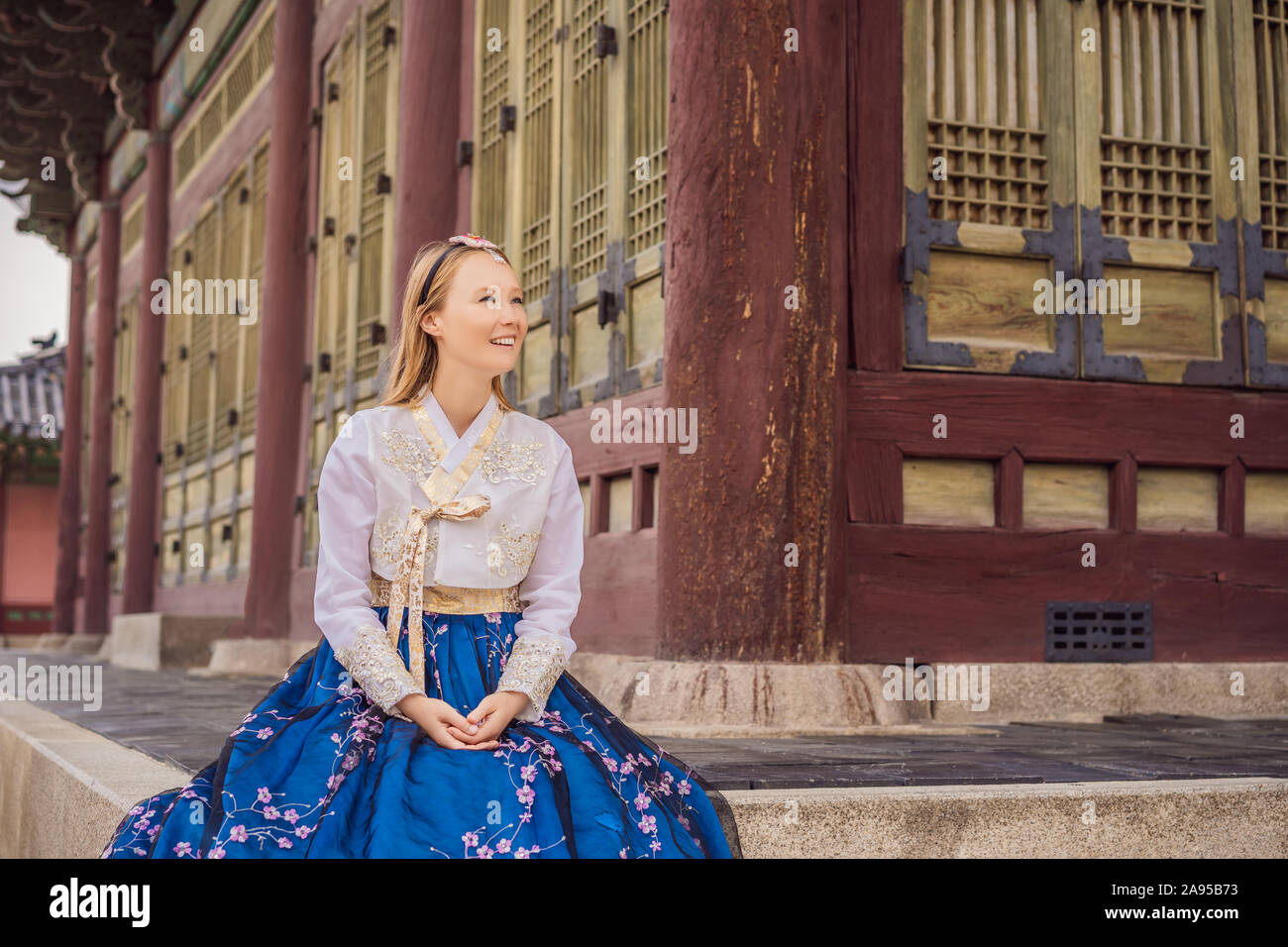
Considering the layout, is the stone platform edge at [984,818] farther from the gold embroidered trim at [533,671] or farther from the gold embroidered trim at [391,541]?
the gold embroidered trim at [391,541]

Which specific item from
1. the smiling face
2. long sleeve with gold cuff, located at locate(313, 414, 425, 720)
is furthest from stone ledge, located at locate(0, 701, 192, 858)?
the smiling face

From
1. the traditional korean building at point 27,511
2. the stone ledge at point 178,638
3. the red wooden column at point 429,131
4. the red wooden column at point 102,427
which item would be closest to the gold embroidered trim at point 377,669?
the red wooden column at point 429,131

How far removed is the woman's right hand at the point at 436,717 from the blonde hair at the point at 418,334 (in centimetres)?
59

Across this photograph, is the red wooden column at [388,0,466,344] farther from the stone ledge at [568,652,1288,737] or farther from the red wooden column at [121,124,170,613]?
the red wooden column at [121,124,170,613]

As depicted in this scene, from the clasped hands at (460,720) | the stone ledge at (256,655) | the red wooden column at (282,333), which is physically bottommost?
the stone ledge at (256,655)

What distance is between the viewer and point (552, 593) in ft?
8.86

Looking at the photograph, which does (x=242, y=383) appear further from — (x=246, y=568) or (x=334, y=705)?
(x=334, y=705)

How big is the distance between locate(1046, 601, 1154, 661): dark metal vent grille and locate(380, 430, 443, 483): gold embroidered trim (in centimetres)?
360

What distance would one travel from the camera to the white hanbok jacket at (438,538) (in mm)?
2553

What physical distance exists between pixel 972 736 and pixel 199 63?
38.8 ft

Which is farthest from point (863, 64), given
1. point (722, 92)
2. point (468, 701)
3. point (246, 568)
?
point (246, 568)

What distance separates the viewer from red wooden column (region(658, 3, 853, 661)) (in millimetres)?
4969

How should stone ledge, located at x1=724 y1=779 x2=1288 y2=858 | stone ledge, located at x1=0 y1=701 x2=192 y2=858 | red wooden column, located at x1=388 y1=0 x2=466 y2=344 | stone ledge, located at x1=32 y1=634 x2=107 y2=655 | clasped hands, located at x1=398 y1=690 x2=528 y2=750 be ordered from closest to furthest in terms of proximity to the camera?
clasped hands, located at x1=398 y1=690 x2=528 y2=750 < stone ledge, located at x1=724 y1=779 x2=1288 y2=858 < stone ledge, located at x1=0 y1=701 x2=192 y2=858 < red wooden column, located at x1=388 y1=0 x2=466 y2=344 < stone ledge, located at x1=32 y1=634 x2=107 y2=655

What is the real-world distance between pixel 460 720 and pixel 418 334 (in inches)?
29.1
